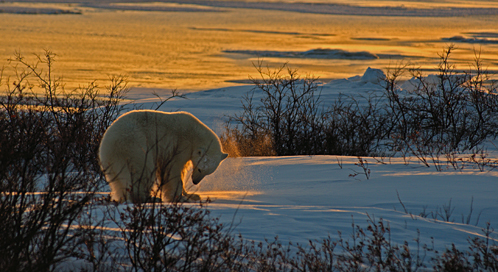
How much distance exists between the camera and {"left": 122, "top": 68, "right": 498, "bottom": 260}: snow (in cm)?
441

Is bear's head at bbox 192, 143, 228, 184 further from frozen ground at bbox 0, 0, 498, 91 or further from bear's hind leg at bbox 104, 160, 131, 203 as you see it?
frozen ground at bbox 0, 0, 498, 91

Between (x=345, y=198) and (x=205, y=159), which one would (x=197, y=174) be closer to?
(x=205, y=159)

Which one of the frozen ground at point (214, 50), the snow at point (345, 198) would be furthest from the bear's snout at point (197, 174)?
the frozen ground at point (214, 50)

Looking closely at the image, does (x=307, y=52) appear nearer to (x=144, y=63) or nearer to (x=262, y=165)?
(x=144, y=63)

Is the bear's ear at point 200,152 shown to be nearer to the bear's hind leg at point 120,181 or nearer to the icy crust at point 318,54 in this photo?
the bear's hind leg at point 120,181

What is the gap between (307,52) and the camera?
28984mm

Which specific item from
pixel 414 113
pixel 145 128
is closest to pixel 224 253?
pixel 145 128

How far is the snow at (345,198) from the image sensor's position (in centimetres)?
441

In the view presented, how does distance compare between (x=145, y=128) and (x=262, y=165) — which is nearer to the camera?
(x=145, y=128)

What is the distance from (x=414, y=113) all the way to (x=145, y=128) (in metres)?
9.53

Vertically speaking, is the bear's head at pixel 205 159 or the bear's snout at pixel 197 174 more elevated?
the bear's head at pixel 205 159

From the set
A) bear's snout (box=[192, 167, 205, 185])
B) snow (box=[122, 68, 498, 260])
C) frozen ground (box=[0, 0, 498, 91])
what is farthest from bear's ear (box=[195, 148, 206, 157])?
frozen ground (box=[0, 0, 498, 91])

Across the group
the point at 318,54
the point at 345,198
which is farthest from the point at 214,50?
the point at 345,198

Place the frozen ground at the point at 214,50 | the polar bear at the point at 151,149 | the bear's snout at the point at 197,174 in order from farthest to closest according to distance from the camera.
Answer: the frozen ground at the point at 214,50, the bear's snout at the point at 197,174, the polar bear at the point at 151,149
